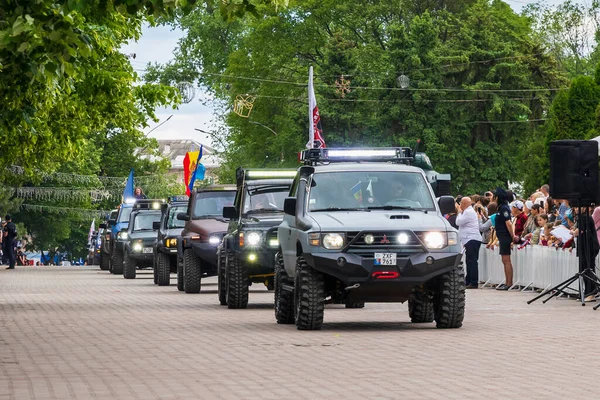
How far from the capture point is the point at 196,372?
11.7 meters

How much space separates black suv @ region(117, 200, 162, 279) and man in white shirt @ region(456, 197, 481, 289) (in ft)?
37.0

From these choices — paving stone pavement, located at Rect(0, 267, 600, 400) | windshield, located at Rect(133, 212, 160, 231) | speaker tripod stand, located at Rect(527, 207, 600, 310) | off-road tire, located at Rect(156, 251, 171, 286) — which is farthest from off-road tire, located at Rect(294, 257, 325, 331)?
windshield, located at Rect(133, 212, 160, 231)

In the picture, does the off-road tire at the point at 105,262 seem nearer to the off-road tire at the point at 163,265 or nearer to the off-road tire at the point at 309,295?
the off-road tire at the point at 163,265

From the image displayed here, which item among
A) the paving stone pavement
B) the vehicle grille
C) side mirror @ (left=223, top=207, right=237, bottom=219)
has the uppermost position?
side mirror @ (left=223, top=207, right=237, bottom=219)

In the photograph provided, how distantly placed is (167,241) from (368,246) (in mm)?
16133

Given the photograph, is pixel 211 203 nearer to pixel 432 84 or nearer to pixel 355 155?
pixel 355 155

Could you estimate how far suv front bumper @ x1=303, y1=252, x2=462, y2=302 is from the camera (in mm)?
16125

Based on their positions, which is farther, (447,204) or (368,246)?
(447,204)

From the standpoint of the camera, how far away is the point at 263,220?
22.2 m

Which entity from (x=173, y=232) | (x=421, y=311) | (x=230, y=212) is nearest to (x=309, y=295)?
(x=421, y=311)

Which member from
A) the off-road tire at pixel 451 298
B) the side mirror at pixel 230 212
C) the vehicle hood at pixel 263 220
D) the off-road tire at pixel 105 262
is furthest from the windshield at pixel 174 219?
the off-road tire at pixel 105 262

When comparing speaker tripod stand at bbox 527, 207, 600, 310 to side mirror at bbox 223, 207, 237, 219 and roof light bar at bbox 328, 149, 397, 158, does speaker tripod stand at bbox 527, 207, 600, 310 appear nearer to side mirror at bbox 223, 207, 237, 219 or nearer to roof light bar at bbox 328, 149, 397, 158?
roof light bar at bbox 328, 149, 397, 158

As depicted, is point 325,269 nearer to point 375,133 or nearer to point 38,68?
point 38,68

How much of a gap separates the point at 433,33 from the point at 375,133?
5.47 metres
